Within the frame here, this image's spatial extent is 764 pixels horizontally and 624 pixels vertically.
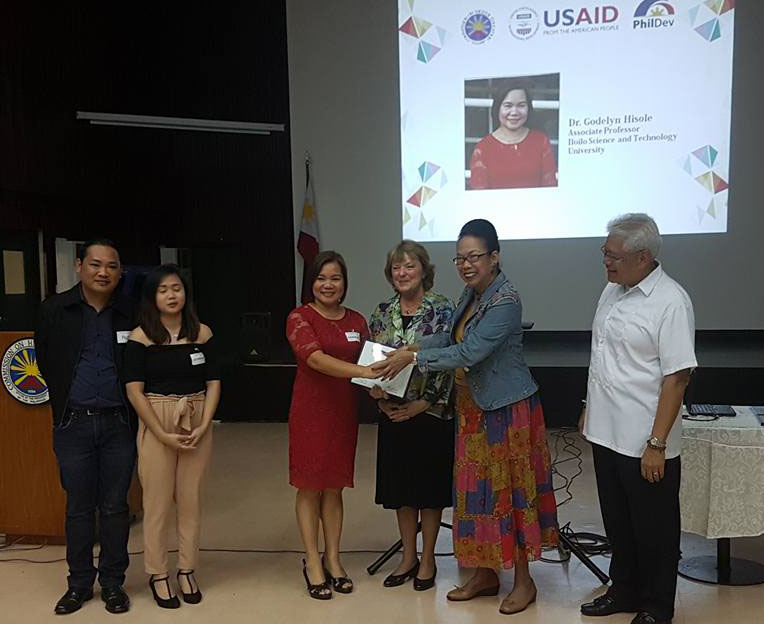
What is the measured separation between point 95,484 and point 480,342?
1.68 meters

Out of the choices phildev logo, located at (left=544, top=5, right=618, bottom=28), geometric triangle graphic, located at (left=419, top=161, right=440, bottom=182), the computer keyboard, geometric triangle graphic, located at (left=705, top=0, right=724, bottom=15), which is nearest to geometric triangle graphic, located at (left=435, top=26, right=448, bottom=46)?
phildev logo, located at (left=544, top=5, right=618, bottom=28)

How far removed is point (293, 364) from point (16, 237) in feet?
8.58

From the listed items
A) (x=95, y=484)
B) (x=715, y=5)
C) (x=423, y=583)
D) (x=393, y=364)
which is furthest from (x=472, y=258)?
(x=715, y=5)

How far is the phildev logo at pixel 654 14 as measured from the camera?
16.3 feet

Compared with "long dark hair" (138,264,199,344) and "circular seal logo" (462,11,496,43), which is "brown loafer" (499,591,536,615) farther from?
"circular seal logo" (462,11,496,43)

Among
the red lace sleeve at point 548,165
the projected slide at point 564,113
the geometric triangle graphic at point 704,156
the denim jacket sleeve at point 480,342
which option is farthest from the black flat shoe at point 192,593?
the geometric triangle graphic at point 704,156

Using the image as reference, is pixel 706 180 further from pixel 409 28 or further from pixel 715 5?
pixel 409 28

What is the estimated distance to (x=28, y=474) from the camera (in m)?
3.45

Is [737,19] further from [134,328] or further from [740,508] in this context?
[134,328]

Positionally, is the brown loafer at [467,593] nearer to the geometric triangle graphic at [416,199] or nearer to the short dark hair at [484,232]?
the short dark hair at [484,232]

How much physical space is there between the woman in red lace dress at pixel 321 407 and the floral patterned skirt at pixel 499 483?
50 cm

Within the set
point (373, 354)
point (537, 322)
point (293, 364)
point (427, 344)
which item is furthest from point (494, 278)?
point (293, 364)

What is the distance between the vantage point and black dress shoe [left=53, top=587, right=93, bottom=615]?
106 inches

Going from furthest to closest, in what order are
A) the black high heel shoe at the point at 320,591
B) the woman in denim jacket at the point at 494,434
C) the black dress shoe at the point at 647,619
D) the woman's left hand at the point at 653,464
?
the black high heel shoe at the point at 320,591 < the woman in denim jacket at the point at 494,434 < the black dress shoe at the point at 647,619 < the woman's left hand at the point at 653,464
